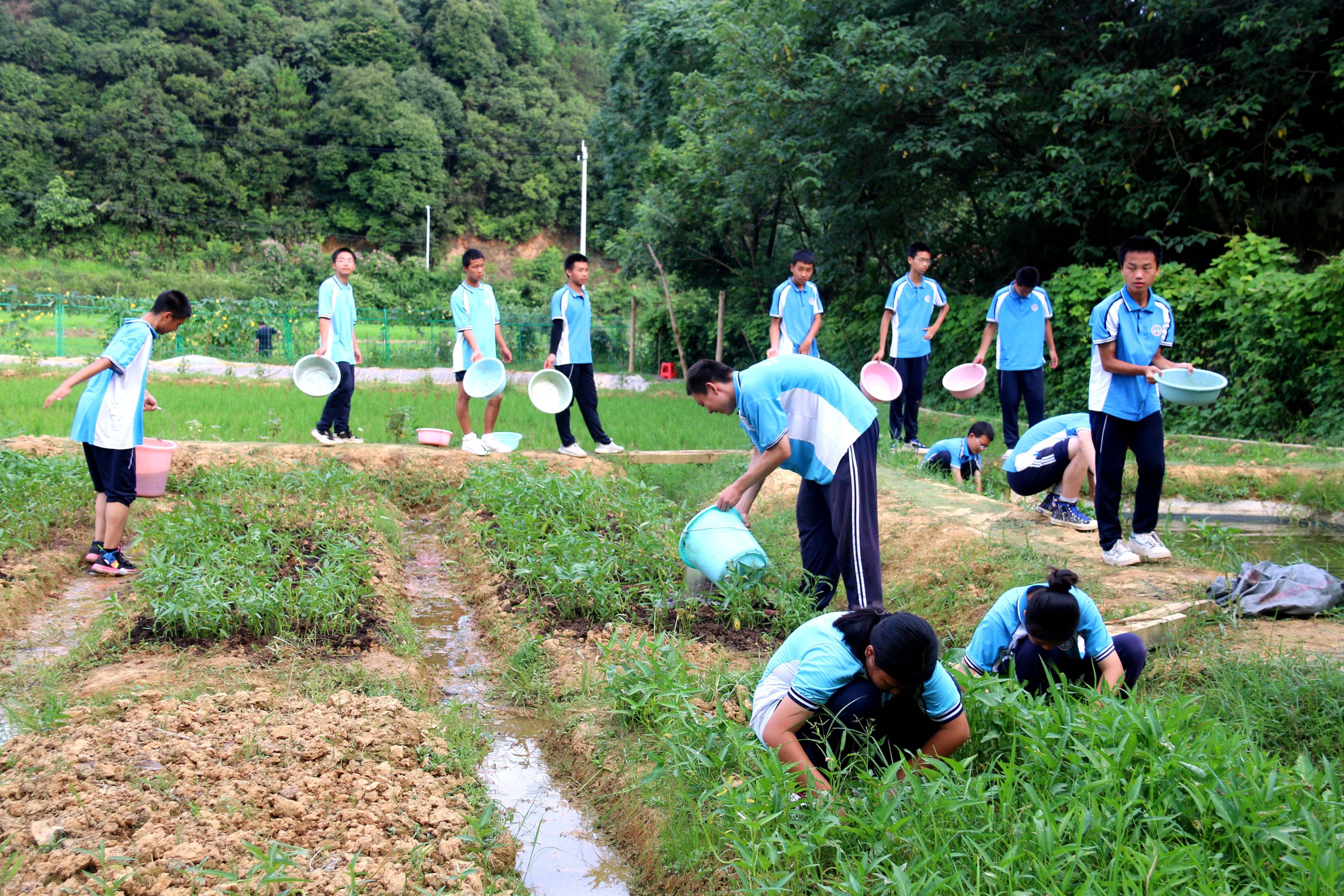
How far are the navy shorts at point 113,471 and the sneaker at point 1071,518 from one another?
5.78 m

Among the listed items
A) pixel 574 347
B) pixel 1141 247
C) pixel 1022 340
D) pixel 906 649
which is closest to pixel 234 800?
pixel 906 649

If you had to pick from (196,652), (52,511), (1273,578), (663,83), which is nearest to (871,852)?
(1273,578)

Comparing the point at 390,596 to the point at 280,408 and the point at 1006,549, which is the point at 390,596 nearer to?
the point at 1006,549

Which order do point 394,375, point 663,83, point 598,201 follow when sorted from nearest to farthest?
point 394,375 < point 663,83 < point 598,201

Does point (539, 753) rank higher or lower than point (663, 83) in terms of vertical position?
lower

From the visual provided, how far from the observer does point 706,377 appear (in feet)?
12.9

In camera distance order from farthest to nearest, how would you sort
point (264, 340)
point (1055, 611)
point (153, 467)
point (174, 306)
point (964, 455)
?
point (264, 340) → point (964, 455) → point (153, 467) → point (174, 306) → point (1055, 611)

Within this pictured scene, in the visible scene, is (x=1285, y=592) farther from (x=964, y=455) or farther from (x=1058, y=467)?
(x=964, y=455)

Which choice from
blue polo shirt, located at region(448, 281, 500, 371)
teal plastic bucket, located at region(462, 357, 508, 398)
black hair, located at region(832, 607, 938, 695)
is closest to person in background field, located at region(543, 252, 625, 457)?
teal plastic bucket, located at region(462, 357, 508, 398)

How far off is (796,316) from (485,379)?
310 centimetres

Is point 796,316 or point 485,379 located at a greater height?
point 796,316

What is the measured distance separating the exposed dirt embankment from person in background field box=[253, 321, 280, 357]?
2099 centimetres

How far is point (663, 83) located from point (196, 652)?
24709mm

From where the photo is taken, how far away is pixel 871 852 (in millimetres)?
2428
